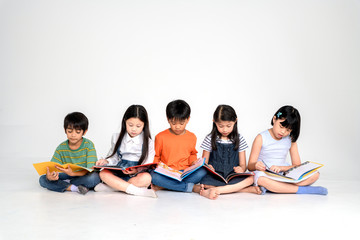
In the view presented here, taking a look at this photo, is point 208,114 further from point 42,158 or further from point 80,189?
point 80,189

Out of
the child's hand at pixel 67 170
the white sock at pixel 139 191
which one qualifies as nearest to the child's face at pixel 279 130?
the white sock at pixel 139 191

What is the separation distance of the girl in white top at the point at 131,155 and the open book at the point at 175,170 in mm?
110

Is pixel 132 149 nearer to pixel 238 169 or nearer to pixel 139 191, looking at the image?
pixel 139 191

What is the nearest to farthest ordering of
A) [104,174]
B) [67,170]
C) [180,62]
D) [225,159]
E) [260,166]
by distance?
[67,170] < [104,174] < [260,166] < [225,159] < [180,62]

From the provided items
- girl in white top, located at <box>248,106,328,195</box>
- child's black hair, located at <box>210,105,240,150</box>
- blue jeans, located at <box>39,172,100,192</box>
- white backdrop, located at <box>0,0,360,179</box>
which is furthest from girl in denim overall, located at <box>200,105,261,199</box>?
white backdrop, located at <box>0,0,360,179</box>

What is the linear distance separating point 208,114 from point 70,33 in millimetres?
2762

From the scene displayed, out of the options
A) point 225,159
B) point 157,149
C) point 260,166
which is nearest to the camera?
point 260,166

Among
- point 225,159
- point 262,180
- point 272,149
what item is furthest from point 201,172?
point 272,149

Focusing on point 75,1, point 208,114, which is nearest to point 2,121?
point 75,1

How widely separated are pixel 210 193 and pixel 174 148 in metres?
0.71

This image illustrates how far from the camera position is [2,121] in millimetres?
7152

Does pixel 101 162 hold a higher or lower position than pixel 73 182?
higher

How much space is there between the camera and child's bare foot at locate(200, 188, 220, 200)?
389cm

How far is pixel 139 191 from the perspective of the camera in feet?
13.0
